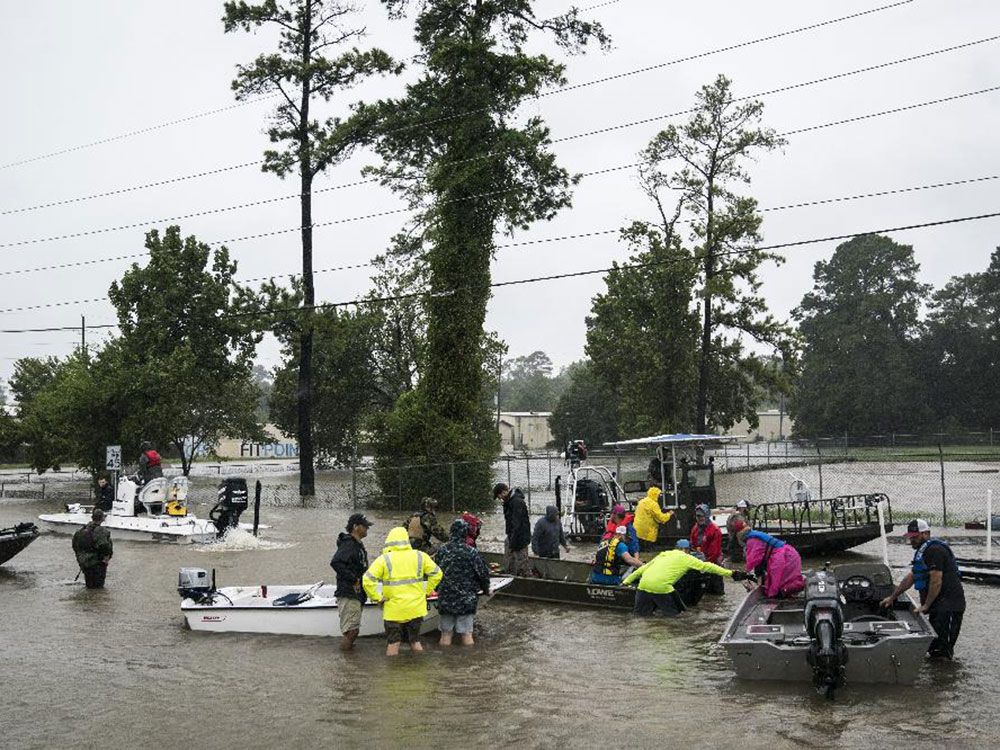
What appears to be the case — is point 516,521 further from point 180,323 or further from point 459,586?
point 180,323

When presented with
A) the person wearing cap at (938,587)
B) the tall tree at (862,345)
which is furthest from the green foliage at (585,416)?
the person wearing cap at (938,587)

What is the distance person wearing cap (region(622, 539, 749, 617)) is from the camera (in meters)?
15.3

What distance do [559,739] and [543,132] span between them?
2918 cm

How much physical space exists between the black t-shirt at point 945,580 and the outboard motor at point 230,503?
1707cm

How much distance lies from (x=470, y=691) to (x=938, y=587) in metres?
4.98

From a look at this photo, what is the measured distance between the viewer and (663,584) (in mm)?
15344

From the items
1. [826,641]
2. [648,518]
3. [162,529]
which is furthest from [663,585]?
[162,529]

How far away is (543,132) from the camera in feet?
120

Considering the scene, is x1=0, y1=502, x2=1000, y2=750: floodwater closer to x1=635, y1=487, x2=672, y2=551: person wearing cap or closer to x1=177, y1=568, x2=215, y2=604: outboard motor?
x1=177, y1=568, x2=215, y2=604: outboard motor

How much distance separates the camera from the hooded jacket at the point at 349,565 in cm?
1366

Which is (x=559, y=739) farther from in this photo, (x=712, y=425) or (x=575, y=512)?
(x=712, y=425)

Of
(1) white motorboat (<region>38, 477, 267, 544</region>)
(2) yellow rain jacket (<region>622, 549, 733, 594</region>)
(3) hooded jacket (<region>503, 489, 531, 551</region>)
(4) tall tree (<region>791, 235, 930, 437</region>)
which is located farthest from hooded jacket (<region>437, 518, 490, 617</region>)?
(4) tall tree (<region>791, 235, 930, 437</region>)

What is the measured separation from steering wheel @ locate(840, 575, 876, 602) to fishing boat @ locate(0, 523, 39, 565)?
1522 cm

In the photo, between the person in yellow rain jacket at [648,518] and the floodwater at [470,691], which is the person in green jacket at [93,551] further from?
the person in yellow rain jacket at [648,518]
